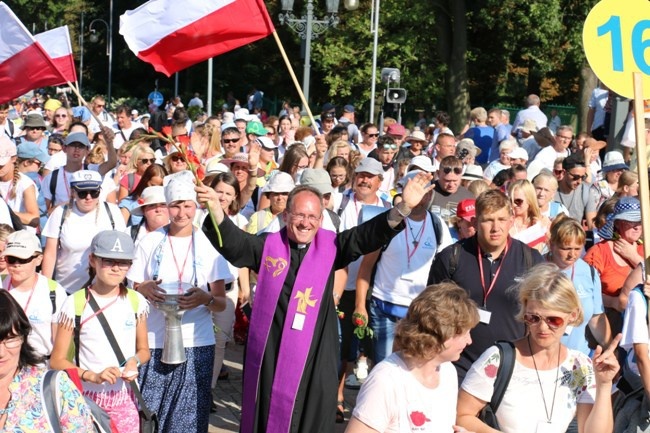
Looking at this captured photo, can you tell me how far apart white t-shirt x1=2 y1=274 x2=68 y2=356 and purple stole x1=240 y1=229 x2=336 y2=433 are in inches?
47.6

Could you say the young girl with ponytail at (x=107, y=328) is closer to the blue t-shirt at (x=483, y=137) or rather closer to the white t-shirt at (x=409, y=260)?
the white t-shirt at (x=409, y=260)

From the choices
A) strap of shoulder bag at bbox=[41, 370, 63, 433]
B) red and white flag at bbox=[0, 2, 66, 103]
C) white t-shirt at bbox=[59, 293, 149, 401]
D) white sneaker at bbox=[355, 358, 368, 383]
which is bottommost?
white sneaker at bbox=[355, 358, 368, 383]

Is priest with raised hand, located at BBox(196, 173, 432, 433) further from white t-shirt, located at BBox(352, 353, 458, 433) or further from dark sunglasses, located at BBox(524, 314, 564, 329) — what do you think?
white t-shirt, located at BBox(352, 353, 458, 433)

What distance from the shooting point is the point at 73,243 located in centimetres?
805

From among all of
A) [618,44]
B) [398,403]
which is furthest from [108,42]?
[398,403]

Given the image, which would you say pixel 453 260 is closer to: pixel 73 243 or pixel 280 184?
pixel 280 184

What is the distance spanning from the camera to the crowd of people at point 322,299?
4.55m

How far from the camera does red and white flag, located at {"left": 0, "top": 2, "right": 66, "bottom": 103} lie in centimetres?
919

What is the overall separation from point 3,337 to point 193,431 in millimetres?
3096

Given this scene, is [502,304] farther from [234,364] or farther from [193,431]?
[234,364]

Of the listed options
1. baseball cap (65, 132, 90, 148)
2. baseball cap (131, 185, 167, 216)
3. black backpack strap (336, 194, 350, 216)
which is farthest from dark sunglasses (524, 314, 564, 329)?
baseball cap (65, 132, 90, 148)

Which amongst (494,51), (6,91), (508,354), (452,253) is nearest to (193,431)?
(452,253)

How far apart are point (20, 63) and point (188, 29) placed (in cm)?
165

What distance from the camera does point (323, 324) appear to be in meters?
6.29
